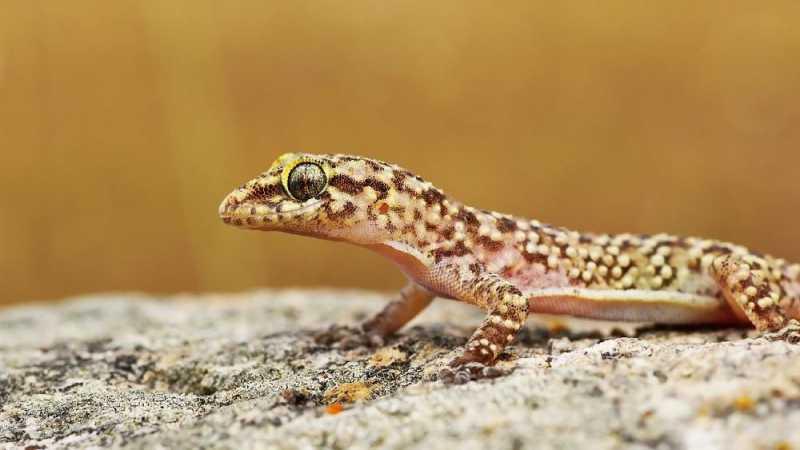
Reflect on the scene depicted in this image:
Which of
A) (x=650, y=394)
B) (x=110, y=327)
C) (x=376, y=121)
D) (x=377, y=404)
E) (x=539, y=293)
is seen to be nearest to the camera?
(x=650, y=394)

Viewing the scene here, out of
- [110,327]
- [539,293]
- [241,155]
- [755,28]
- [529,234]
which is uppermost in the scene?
[755,28]

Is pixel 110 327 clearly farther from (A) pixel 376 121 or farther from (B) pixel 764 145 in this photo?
(B) pixel 764 145

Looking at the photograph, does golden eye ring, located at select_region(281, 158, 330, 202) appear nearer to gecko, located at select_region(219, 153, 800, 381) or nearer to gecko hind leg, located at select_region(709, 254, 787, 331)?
gecko, located at select_region(219, 153, 800, 381)

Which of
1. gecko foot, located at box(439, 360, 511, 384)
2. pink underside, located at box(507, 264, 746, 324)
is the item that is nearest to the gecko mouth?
gecko foot, located at box(439, 360, 511, 384)

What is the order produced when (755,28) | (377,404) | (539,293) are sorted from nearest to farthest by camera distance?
1. (377,404)
2. (539,293)
3. (755,28)

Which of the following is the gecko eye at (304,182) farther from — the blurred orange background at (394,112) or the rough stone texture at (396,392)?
the blurred orange background at (394,112)

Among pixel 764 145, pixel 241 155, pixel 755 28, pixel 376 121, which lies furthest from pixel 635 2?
pixel 241 155

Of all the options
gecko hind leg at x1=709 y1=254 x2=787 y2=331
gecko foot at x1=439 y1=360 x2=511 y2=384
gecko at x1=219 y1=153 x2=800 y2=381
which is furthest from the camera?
gecko hind leg at x1=709 y1=254 x2=787 y2=331
